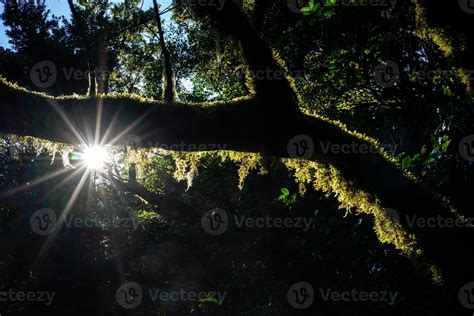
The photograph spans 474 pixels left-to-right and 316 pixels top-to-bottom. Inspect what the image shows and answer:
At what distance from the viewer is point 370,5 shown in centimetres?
818

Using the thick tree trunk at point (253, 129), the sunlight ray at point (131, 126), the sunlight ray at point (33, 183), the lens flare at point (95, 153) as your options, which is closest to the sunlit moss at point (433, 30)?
Result: the thick tree trunk at point (253, 129)

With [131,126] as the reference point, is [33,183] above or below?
above

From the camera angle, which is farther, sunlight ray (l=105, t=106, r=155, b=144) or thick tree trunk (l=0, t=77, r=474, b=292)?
sunlight ray (l=105, t=106, r=155, b=144)

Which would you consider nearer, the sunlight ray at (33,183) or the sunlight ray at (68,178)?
the sunlight ray at (33,183)

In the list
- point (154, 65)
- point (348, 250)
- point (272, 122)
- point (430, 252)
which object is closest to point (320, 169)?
point (272, 122)

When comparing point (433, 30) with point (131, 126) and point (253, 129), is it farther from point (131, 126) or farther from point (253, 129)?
point (131, 126)

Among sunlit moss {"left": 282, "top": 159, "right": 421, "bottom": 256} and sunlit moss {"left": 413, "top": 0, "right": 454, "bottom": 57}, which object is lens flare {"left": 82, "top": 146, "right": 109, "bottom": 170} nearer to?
sunlit moss {"left": 282, "top": 159, "right": 421, "bottom": 256}

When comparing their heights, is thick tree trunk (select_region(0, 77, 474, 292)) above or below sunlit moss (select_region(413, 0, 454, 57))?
below

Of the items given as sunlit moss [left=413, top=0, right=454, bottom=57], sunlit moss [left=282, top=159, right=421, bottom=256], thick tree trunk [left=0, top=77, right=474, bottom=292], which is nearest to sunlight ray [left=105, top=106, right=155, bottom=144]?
thick tree trunk [left=0, top=77, right=474, bottom=292]

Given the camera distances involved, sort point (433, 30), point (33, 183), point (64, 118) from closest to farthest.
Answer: point (64, 118)
point (433, 30)
point (33, 183)

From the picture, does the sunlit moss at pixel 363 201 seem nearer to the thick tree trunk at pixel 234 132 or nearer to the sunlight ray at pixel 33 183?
the thick tree trunk at pixel 234 132

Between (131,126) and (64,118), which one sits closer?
(64,118)

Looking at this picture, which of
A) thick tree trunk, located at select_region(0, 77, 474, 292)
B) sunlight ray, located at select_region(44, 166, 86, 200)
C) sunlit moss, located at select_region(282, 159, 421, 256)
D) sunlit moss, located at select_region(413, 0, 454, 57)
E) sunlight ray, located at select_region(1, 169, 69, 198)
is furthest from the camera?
sunlight ray, located at select_region(44, 166, 86, 200)

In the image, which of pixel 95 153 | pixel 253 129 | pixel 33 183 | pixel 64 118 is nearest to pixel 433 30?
pixel 253 129
